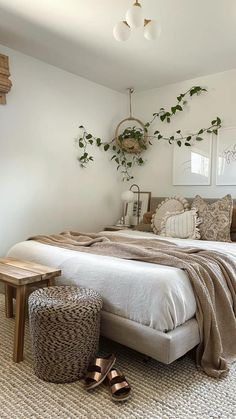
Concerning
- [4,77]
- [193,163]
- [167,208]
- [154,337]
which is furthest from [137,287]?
[193,163]

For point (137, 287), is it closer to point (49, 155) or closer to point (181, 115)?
point (49, 155)

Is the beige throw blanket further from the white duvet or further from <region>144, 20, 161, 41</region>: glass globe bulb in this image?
<region>144, 20, 161, 41</region>: glass globe bulb

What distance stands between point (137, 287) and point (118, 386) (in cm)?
51

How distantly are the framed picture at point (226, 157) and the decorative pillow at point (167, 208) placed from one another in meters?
0.60

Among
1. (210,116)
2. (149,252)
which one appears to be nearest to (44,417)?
(149,252)

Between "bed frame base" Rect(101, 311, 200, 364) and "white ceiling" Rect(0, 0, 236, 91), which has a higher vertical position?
"white ceiling" Rect(0, 0, 236, 91)

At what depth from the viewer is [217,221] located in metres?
3.08

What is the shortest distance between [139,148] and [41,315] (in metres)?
3.17

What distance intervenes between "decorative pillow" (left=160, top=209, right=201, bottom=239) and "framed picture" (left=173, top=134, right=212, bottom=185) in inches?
32.6

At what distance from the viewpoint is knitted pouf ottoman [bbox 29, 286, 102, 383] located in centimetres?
165

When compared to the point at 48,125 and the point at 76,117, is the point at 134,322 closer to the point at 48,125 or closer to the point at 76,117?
the point at 48,125

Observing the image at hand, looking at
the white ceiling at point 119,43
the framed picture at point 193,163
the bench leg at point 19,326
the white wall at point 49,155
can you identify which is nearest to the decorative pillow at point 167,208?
the framed picture at point 193,163

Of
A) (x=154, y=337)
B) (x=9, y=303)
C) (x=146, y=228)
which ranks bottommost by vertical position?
(x=9, y=303)

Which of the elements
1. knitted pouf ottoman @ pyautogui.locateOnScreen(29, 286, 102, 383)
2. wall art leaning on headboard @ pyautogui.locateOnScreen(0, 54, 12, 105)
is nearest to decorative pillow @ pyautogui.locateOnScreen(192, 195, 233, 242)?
knitted pouf ottoman @ pyautogui.locateOnScreen(29, 286, 102, 383)
